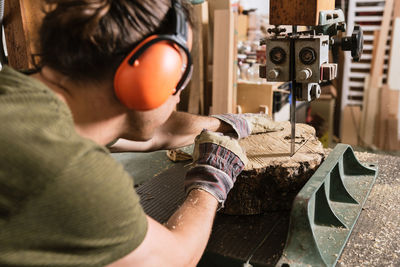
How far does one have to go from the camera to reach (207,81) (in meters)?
3.54

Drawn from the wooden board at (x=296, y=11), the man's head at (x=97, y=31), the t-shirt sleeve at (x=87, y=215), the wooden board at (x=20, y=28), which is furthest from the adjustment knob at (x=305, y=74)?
the wooden board at (x=20, y=28)

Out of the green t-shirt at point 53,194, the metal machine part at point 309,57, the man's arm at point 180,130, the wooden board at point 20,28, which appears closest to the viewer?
the green t-shirt at point 53,194

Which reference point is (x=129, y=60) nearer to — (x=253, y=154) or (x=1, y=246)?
(x=1, y=246)

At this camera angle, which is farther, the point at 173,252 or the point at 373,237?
the point at 373,237

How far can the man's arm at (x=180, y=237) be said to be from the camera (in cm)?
83

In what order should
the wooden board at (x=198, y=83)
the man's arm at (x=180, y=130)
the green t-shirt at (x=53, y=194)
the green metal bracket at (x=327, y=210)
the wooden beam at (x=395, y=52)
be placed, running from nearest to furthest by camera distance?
the green t-shirt at (x=53, y=194) → the green metal bracket at (x=327, y=210) → the man's arm at (x=180, y=130) → the wooden board at (x=198, y=83) → the wooden beam at (x=395, y=52)

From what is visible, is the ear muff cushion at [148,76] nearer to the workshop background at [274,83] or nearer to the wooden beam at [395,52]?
the workshop background at [274,83]

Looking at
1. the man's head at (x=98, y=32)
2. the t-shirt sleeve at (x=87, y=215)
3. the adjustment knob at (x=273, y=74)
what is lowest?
the t-shirt sleeve at (x=87, y=215)

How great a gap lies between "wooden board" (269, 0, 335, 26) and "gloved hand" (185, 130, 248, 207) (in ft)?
1.41

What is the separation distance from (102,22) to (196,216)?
546mm

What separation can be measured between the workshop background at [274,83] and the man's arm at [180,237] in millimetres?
1700

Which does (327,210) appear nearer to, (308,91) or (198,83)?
(308,91)

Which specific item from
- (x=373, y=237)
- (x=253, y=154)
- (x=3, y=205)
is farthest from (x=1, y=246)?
(x=373, y=237)

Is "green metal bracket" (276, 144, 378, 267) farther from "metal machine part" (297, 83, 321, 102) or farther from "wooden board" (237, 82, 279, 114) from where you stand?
"wooden board" (237, 82, 279, 114)
